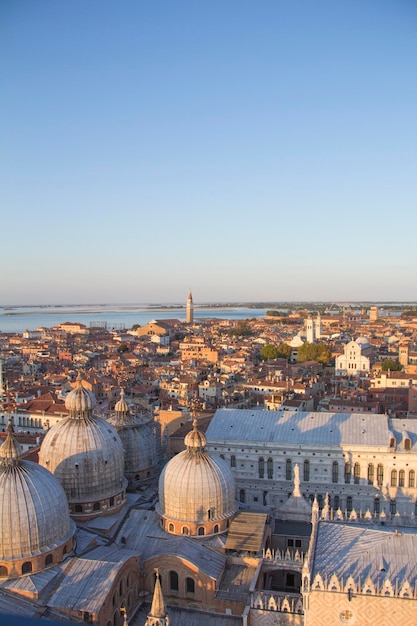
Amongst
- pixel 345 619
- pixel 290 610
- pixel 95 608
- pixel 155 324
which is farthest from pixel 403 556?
pixel 155 324

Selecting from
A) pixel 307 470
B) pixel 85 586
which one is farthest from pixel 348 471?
pixel 85 586

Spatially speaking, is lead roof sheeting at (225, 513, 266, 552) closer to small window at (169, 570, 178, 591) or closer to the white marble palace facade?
small window at (169, 570, 178, 591)

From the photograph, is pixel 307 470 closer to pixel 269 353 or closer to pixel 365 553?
pixel 365 553

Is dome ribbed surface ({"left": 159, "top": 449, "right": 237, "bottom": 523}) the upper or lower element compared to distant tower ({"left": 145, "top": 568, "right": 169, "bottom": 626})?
upper

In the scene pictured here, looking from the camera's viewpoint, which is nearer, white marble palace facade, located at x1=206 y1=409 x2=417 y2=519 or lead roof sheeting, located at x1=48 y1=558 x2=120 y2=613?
lead roof sheeting, located at x1=48 y1=558 x2=120 y2=613

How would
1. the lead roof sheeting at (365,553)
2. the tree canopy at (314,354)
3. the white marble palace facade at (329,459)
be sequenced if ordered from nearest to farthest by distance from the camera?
the lead roof sheeting at (365,553) → the white marble palace facade at (329,459) → the tree canopy at (314,354)

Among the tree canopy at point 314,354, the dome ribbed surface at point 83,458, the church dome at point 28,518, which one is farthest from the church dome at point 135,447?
the tree canopy at point 314,354

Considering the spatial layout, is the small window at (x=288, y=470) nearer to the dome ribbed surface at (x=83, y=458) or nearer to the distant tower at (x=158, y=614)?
the dome ribbed surface at (x=83, y=458)

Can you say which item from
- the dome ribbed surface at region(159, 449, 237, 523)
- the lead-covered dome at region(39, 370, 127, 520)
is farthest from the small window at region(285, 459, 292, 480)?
the lead-covered dome at region(39, 370, 127, 520)
